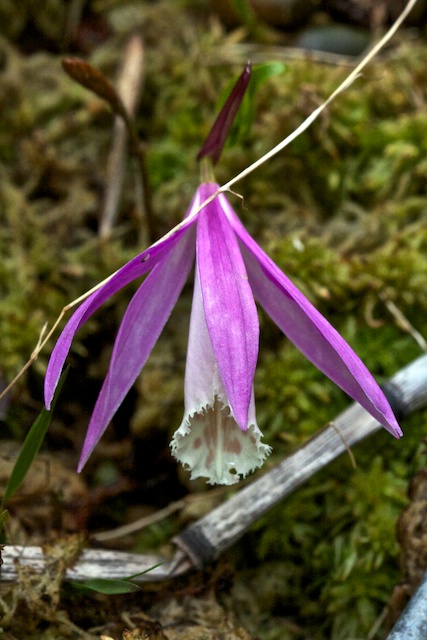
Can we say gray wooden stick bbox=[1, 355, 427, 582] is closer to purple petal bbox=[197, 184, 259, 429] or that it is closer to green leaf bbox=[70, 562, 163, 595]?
green leaf bbox=[70, 562, 163, 595]

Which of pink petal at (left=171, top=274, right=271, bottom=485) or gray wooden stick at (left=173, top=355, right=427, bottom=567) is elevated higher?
pink petal at (left=171, top=274, right=271, bottom=485)

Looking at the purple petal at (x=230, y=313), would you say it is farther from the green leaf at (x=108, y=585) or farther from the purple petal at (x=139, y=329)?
the green leaf at (x=108, y=585)

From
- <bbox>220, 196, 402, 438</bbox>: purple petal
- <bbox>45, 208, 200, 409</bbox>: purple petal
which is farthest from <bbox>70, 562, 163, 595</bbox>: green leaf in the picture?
<bbox>220, 196, 402, 438</bbox>: purple petal

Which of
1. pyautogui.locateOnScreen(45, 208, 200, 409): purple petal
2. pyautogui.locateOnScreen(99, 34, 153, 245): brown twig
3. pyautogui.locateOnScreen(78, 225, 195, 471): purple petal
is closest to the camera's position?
pyautogui.locateOnScreen(45, 208, 200, 409): purple petal

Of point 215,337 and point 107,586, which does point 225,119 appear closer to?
point 215,337

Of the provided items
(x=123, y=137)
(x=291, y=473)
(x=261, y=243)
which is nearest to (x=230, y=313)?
(x=291, y=473)

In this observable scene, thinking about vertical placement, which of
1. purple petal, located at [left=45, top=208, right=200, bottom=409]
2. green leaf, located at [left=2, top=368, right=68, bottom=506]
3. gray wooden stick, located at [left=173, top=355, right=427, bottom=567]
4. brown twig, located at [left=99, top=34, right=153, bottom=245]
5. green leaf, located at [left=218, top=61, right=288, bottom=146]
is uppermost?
brown twig, located at [left=99, top=34, right=153, bottom=245]

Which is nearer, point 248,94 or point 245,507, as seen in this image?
point 245,507

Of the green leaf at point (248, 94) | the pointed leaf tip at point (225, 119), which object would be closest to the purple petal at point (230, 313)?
the pointed leaf tip at point (225, 119)
